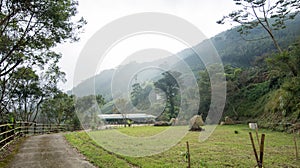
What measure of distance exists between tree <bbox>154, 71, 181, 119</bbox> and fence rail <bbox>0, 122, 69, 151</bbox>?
1439 centimetres

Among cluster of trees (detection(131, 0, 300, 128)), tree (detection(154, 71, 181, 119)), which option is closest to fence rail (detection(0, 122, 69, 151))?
cluster of trees (detection(131, 0, 300, 128))

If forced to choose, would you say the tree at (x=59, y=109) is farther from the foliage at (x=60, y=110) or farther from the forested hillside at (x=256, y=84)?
the forested hillside at (x=256, y=84)

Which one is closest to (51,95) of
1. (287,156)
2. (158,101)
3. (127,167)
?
(158,101)

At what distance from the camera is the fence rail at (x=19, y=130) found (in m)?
8.29

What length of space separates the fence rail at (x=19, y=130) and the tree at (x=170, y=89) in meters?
14.4

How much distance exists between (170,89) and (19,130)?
2572 centimetres

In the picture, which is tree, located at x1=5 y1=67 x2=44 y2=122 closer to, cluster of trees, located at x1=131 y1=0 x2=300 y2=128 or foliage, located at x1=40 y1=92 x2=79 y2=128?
foliage, located at x1=40 y1=92 x2=79 y2=128

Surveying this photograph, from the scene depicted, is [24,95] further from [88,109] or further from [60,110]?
[88,109]

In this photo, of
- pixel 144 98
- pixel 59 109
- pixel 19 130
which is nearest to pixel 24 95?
pixel 59 109

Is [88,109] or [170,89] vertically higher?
[170,89]

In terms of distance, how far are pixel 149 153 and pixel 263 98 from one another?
2008 cm

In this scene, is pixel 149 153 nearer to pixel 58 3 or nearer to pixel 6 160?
pixel 6 160

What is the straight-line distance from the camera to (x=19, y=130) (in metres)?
11.8

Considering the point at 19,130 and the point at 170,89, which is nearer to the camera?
the point at 19,130
